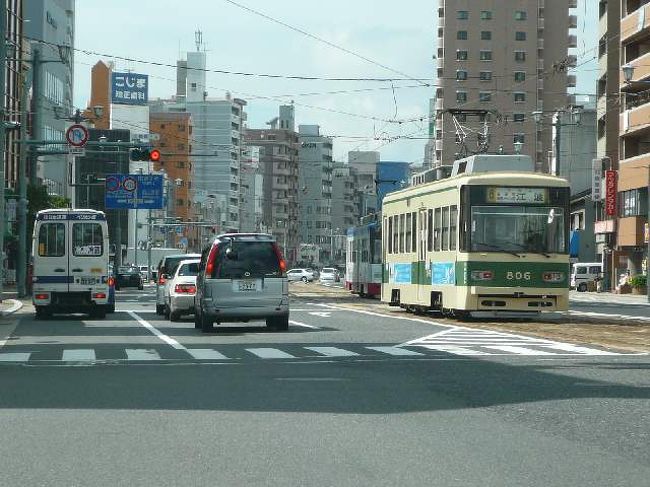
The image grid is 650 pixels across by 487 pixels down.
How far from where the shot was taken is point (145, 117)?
164375 millimetres

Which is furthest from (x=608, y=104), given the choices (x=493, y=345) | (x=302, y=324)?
(x=493, y=345)

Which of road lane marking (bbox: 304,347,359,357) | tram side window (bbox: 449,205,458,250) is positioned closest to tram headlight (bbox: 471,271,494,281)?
tram side window (bbox: 449,205,458,250)

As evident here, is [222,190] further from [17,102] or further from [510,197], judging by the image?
[510,197]

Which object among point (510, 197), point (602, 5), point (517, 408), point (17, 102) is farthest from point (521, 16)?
point (517, 408)

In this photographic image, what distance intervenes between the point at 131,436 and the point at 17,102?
3610 inches

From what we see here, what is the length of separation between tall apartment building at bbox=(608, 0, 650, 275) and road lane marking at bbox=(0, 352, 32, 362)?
5993cm

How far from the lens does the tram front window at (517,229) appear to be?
3048cm

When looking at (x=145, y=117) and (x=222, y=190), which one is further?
(x=222, y=190)

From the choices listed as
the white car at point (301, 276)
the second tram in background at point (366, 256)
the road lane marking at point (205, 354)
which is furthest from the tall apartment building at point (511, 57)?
the road lane marking at point (205, 354)

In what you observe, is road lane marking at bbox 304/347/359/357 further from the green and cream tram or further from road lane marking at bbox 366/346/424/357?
the green and cream tram

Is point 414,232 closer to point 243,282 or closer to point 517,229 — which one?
point 517,229

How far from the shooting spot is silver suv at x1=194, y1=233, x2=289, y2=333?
27.5 m

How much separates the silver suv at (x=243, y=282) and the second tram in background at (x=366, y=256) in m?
24.6

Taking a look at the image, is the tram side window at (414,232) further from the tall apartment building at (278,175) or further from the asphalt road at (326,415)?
the tall apartment building at (278,175)
